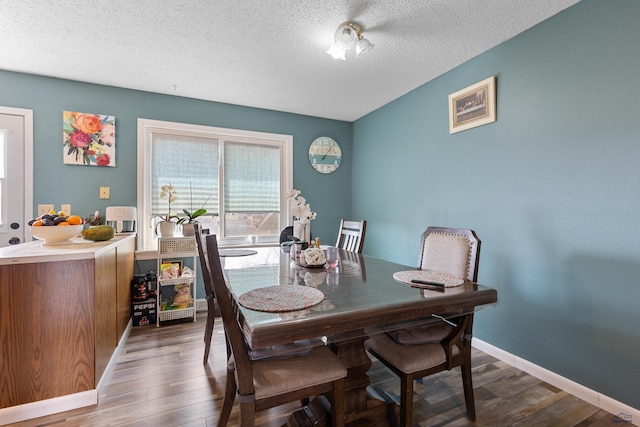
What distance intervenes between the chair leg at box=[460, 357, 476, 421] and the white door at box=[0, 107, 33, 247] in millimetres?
3756

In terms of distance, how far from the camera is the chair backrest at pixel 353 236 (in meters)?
2.32

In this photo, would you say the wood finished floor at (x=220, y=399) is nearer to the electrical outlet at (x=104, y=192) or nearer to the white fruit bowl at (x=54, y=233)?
the white fruit bowl at (x=54, y=233)

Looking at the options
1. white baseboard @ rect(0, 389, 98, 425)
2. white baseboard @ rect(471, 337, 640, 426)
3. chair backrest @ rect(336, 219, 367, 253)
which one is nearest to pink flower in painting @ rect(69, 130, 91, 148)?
white baseboard @ rect(0, 389, 98, 425)

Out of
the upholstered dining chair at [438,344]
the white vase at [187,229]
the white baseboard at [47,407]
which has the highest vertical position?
the white vase at [187,229]

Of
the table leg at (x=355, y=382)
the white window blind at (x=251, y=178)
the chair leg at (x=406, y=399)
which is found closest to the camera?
the chair leg at (x=406, y=399)

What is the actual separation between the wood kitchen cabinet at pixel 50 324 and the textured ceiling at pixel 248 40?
154 cm

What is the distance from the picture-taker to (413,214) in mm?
2988

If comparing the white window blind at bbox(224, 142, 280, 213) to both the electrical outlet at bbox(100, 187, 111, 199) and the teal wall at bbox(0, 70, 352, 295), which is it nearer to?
the teal wall at bbox(0, 70, 352, 295)

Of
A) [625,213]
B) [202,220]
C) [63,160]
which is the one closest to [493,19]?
[625,213]

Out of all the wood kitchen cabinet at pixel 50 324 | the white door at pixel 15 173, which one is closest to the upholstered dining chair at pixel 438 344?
the wood kitchen cabinet at pixel 50 324

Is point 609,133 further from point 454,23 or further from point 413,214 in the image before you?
point 413,214

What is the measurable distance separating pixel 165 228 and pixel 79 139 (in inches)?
47.4

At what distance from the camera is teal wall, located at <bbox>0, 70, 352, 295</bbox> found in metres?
2.60

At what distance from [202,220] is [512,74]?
10.8 ft
